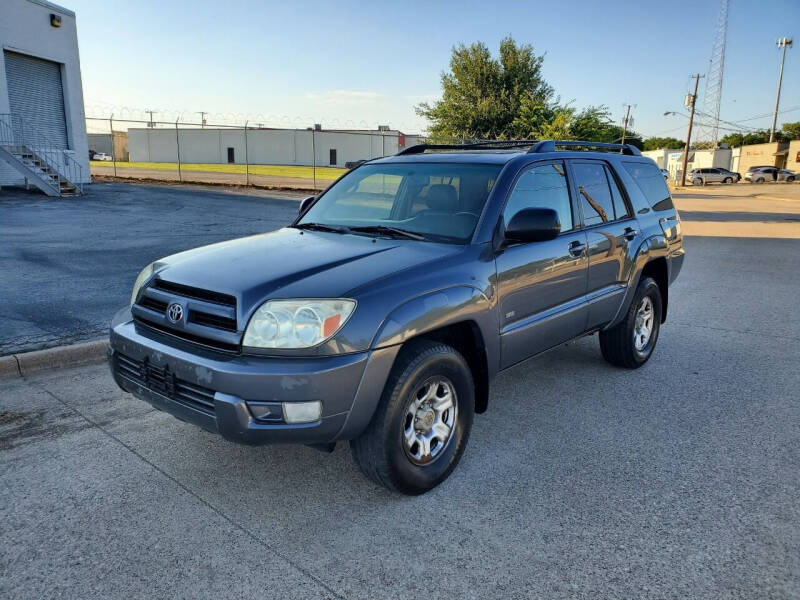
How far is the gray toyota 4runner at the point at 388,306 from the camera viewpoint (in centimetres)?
286

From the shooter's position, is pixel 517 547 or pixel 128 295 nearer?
pixel 517 547

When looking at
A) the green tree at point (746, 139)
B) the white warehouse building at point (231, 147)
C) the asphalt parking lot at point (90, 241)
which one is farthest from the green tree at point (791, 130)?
the asphalt parking lot at point (90, 241)

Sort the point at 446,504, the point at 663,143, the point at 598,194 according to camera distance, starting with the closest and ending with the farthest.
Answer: the point at 446,504 < the point at 598,194 < the point at 663,143

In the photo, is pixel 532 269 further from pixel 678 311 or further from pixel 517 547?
pixel 678 311

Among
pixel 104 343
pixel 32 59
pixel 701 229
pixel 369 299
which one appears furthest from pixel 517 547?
pixel 32 59

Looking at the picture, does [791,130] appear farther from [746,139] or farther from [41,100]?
[41,100]

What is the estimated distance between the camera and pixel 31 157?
1917cm

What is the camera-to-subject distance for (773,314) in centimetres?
759

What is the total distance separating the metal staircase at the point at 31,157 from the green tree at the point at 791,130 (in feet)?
340

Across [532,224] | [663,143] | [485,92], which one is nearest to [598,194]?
[532,224]

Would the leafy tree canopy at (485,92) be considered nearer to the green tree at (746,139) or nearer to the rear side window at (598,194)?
the rear side window at (598,194)

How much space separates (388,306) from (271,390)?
68 cm

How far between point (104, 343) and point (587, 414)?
13.5 feet

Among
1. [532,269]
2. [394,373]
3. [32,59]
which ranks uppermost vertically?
[32,59]
